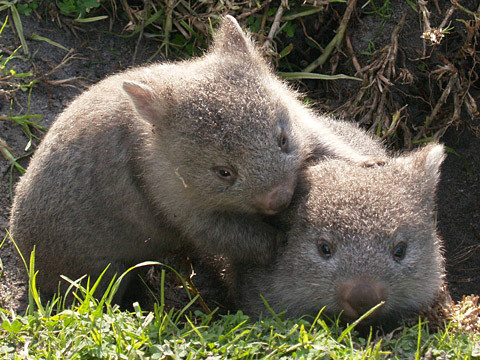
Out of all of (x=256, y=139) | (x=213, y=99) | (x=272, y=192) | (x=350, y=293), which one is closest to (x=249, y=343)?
(x=350, y=293)

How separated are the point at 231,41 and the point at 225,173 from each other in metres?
1.19

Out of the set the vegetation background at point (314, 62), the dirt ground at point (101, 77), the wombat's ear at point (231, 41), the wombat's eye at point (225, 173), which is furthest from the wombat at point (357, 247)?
the dirt ground at point (101, 77)

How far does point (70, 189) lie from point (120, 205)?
1.23ft

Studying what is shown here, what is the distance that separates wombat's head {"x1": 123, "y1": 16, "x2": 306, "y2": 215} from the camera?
4164 mm

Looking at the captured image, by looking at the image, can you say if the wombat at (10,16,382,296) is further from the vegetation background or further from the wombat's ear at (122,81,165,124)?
the vegetation background

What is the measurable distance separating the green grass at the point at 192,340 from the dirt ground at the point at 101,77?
1891 mm

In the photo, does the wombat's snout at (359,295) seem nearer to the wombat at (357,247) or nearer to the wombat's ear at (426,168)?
the wombat at (357,247)

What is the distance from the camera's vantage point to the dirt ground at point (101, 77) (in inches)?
235

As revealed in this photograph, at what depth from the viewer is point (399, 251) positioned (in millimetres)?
4137

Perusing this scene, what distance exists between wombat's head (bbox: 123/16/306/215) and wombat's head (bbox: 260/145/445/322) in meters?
0.26

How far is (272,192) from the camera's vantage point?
4156 mm

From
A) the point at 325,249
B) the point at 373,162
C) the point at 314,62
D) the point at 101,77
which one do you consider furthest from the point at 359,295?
the point at 101,77

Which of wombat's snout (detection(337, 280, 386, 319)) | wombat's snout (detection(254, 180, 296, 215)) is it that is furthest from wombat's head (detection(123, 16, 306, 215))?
wombat's snout (detection(337, 280, 386, 319))

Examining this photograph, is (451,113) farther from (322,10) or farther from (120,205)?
(120,205)
